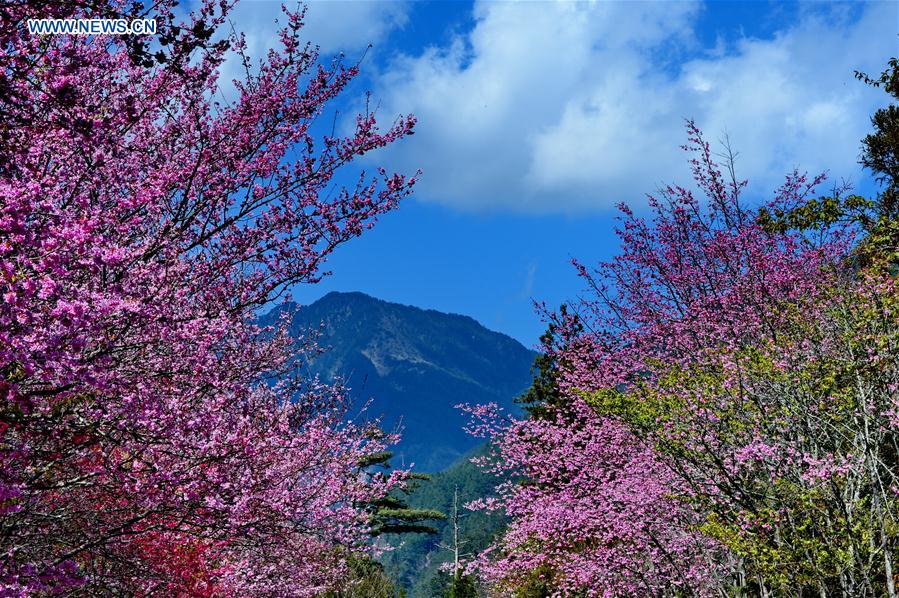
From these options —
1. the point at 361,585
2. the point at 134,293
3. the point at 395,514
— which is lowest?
the point at 361,585

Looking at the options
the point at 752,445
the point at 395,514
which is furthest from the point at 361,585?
the point at 395,514

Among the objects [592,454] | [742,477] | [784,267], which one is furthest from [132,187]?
[784,267]

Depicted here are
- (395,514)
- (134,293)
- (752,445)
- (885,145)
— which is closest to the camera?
(134,293)

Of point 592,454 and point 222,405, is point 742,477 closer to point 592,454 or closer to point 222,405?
point 592,454

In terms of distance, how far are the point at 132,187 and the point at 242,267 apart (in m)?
2.10

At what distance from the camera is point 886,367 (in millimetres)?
7785

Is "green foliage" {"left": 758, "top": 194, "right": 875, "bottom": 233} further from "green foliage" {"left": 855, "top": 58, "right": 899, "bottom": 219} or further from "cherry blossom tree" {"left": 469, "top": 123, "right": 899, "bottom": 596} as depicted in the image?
"green foliage" {"left": 855, "top": 58, "right": 899, "bottom": 219}

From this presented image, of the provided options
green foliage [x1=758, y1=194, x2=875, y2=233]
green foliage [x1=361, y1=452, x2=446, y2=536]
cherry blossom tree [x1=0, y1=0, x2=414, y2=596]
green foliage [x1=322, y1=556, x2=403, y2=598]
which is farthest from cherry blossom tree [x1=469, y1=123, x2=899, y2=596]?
green foliage [x1=361, y1=452, x2=446, y2=536]

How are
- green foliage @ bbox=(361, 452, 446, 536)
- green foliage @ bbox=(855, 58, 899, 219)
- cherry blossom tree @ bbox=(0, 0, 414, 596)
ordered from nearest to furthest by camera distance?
cherry blossom tree @ bbox=(0, 0, 414, 596) → green foliage @ bbox=(855, 58, 899, 219) → green foliage @ bbox=(361, 452, 446, 536)

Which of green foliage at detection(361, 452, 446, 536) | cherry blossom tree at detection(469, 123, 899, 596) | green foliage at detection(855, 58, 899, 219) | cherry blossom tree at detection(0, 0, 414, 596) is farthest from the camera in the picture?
green foliage at detection(361, 452, 446, 536)

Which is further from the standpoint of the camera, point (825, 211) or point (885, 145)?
point (885, 145)

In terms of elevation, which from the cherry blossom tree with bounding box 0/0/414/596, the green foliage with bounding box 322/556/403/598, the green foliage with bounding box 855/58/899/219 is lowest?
the green foliage with bounding box 322/556/403/598

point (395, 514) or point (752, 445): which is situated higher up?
point (395, 514)

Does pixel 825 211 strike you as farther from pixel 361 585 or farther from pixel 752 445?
pixel 361 585
